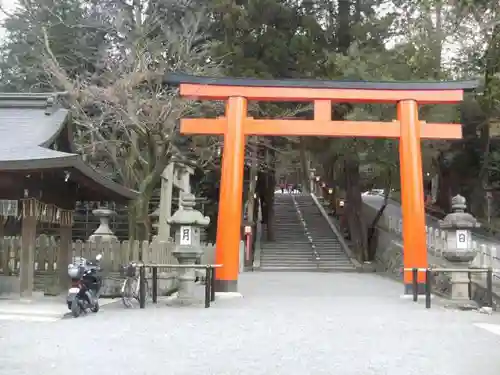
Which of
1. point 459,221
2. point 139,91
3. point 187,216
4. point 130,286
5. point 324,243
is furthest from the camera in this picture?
point 324,243

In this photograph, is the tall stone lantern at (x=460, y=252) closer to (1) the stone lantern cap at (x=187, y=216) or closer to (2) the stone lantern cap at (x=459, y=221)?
→ (2) the stone lantern cap at (x=459, y=221)

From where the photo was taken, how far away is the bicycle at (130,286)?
11703 millimetres

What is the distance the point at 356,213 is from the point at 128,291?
18067 mm

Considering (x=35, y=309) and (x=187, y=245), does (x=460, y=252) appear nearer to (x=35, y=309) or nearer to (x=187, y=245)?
(x=187, y=245)

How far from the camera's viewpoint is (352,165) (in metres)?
27.0

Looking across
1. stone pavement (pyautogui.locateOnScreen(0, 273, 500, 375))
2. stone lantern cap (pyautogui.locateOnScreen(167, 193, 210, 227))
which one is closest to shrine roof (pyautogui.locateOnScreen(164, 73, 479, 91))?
stone lantern cap (pyautogui.locateOnScreen(167, 193, 210, 227))

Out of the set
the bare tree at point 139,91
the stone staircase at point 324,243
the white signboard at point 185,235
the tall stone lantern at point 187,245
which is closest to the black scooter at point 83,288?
the tall stone lantern at point 187,245

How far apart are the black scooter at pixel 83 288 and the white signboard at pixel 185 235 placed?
101 inches

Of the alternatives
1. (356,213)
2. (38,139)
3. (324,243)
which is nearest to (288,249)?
(324,243)

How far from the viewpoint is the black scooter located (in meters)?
10.0

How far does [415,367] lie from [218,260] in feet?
29.3

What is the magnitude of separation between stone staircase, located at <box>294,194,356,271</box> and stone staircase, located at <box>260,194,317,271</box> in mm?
479

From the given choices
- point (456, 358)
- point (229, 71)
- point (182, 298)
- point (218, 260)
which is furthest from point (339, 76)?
point (456, 358)

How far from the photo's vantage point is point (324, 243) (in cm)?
3106
